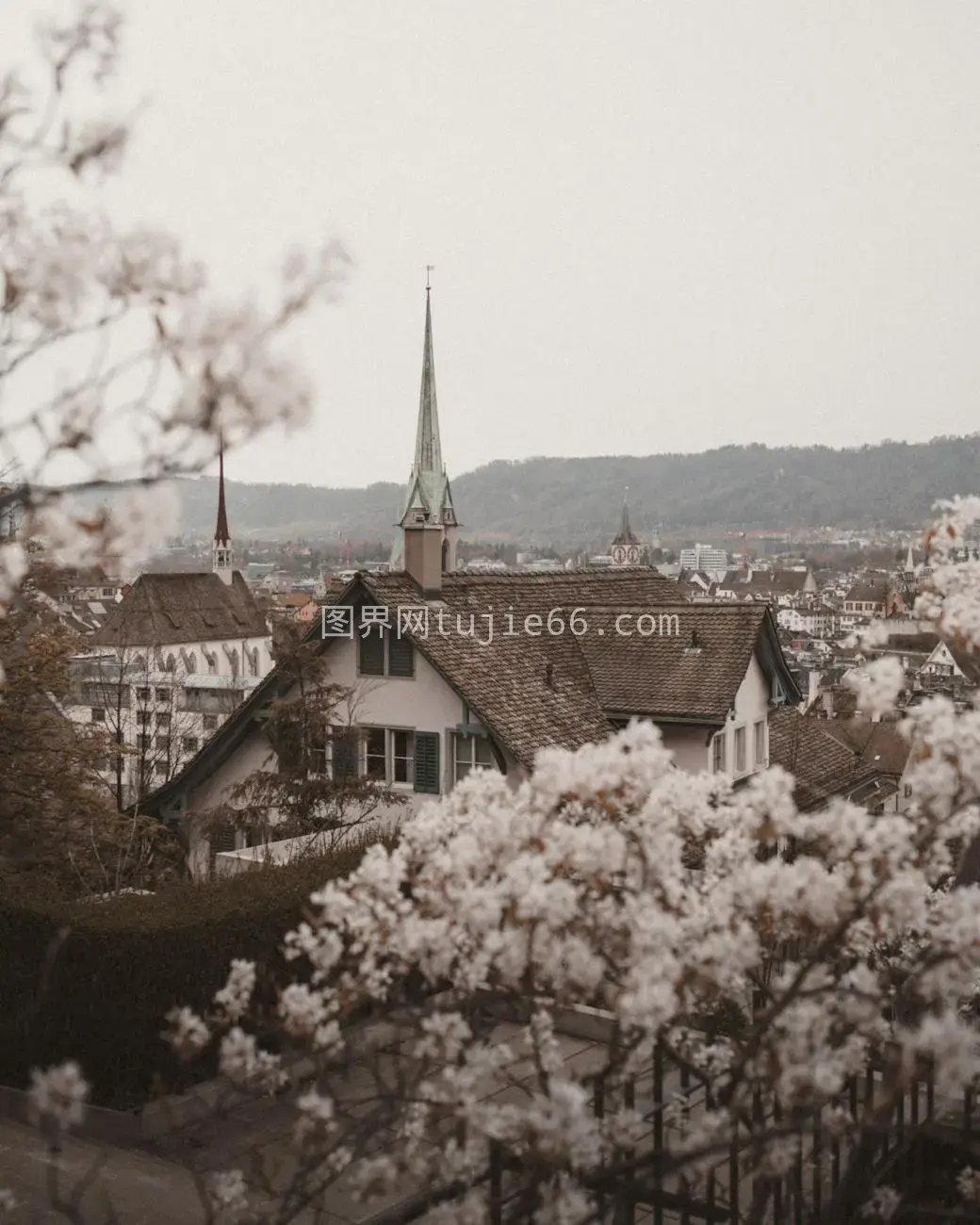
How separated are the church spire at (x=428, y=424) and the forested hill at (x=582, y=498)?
15.4 m

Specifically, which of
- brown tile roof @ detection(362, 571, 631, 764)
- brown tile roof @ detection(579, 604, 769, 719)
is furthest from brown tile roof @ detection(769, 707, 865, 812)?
brown tile roof @ detection(362, 571, 631, 764)

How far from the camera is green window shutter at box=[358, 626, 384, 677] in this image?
19641mm

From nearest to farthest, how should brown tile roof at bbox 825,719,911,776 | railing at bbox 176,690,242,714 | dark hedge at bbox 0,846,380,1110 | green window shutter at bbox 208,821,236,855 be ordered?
dark hedge at bbox 0,846,380,1110, green window shutter at bbox 208,821,236,855, brown tile roof at bbox 825,719,911,776, railing at bbox 176,690,242,714

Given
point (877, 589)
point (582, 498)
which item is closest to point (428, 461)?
point (877, 589)

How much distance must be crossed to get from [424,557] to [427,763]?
3.31m

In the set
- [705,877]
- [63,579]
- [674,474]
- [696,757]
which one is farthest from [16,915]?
[674,474]

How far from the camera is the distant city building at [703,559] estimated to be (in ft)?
449

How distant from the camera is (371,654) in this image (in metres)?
19.8

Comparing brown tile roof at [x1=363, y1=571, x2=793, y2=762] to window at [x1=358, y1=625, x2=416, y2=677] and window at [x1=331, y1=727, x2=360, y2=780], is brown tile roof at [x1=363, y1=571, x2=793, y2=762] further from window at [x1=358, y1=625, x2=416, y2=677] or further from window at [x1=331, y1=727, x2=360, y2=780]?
window at [x1=331, y1=727, x2=360, y2=780]

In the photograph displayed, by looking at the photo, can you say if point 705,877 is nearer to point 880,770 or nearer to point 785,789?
point 785,789

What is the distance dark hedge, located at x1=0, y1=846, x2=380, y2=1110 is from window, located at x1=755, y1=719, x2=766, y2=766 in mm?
11799

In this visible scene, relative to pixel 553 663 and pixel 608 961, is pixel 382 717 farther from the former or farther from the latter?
pixel 608 961

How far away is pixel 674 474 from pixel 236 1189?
15411 cm

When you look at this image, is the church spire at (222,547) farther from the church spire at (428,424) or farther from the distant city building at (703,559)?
the distant city building at (703,559)
